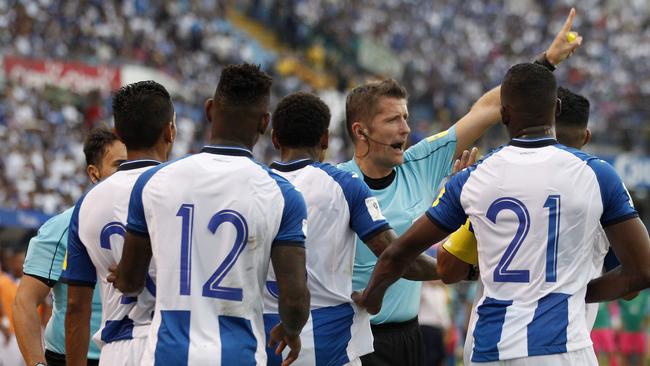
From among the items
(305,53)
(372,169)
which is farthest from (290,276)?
(305,53)

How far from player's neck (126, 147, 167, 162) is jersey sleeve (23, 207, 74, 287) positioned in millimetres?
1171

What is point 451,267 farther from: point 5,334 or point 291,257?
point 5,334

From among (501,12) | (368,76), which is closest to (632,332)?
(368,76)

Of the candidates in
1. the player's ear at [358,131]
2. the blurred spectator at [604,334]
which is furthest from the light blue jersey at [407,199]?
the blurred spectator at [604,334]

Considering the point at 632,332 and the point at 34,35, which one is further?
the point at 34,35

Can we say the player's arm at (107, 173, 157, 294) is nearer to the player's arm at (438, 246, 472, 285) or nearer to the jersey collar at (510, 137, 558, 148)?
the player's arm at (438, 246, 472, 285)

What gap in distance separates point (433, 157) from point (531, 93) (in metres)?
1.69

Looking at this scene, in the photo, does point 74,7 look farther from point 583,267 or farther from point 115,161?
point 583,267

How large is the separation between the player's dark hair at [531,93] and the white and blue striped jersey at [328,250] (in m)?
0.84

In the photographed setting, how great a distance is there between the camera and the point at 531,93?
4957 millimetres

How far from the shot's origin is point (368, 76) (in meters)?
37.2

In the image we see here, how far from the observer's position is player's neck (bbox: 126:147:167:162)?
5191 mm

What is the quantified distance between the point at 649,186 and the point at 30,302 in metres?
27.7

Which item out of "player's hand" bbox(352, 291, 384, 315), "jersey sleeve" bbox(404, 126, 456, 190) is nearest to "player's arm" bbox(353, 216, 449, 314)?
"player's hand" bbox(352, 291, 384, 315)
